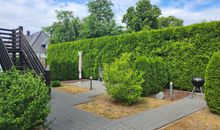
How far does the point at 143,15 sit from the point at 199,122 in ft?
66.2

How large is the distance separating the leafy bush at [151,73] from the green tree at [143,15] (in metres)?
15.4

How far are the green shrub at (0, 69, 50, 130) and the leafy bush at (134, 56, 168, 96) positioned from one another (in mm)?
4671

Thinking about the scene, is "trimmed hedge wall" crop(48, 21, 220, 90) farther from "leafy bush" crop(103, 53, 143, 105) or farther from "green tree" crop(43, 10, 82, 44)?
"green tree" crop(43, 10, 82, 44)

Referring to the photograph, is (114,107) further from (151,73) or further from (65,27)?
(65,27)

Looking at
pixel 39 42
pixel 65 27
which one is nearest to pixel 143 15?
pixel 65 27

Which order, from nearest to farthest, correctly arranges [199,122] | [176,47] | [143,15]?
[199,122] → [176,47] → [143,15]

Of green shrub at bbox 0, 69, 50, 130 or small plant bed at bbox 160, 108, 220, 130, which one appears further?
small plant bed at bbox 160, 108, 220, 130

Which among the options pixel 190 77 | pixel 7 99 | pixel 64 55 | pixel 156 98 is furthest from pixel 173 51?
pixel 64 55

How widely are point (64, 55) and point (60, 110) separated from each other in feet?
35.0

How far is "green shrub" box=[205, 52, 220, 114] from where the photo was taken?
5.41 metres

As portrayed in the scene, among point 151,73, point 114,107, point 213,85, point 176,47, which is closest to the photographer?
point 213,85

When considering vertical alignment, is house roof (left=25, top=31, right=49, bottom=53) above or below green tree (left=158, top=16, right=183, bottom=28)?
below

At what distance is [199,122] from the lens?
16.4ft

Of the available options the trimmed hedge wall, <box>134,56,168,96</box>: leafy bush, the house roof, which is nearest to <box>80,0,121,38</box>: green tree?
the trimmed hedge wall
